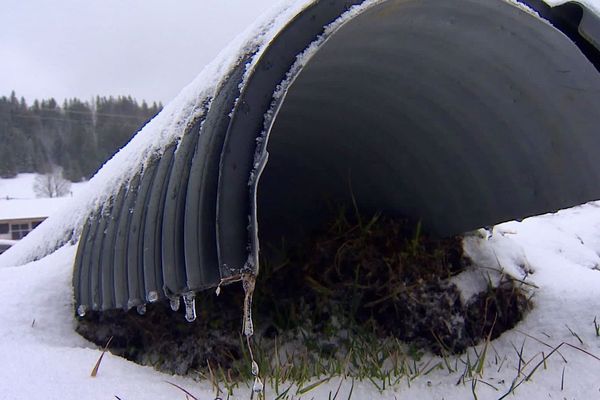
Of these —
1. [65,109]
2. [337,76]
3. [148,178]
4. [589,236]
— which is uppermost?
[65,109]

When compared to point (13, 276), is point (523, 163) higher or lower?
higher

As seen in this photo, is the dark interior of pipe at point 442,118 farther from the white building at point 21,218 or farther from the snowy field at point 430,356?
the white building at point 21,218

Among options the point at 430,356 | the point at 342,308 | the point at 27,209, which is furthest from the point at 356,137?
the point at 27,209

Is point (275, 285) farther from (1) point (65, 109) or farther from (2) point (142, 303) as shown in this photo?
(1) point (65, 109)

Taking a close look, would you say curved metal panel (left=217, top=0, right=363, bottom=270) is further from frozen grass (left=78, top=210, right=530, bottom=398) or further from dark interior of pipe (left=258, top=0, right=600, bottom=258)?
frozen grass (left=78, top=210, right=530, bottom=398)

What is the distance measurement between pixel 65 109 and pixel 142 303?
155 feet

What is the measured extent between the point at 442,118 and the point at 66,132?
46.7 meters

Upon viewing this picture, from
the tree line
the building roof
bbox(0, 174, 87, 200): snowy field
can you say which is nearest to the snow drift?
the building roof

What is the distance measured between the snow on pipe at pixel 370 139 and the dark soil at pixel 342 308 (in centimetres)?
22

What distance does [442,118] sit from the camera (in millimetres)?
2564

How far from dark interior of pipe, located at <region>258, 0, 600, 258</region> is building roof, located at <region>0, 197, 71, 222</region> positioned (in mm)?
29193

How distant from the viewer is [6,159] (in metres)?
41.1

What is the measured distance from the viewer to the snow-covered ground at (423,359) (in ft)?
6.49

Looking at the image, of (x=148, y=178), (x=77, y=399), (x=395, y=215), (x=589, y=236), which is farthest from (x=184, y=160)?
(x=589, y=236)
